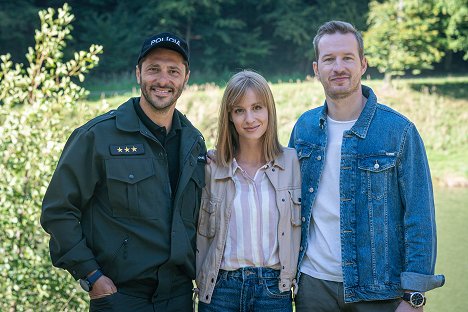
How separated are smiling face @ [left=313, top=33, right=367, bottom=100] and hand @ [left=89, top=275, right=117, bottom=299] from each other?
1.50m

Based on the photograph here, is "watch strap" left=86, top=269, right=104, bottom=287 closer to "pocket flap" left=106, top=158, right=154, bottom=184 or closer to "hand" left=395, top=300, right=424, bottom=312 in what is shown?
"pocket flap" left=106, top=158, right=154, bottom=184

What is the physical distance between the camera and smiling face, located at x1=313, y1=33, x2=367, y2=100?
3.48 metres

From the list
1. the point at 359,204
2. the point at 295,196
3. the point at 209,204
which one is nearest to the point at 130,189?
the point at 209,204

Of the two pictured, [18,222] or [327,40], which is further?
[18,222]

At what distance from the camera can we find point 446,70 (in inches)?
1273

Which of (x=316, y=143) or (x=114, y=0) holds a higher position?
(x=114, y=0)

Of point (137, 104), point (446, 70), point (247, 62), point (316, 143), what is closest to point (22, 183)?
point (137, 104)

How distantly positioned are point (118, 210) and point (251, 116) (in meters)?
0.85

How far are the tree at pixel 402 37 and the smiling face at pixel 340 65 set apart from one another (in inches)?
740

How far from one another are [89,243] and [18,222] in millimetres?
2154

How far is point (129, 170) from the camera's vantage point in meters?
3.31

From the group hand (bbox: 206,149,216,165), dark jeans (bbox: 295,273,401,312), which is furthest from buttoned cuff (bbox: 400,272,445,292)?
hand (bbox: 206,149,216,165)

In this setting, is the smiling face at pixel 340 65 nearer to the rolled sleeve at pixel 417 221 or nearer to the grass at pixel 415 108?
the rolled sleeve at pixel 417 221

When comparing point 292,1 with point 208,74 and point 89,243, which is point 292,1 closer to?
point 208,74
